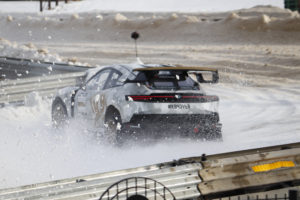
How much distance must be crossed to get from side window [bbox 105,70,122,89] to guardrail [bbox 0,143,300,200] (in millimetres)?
2556

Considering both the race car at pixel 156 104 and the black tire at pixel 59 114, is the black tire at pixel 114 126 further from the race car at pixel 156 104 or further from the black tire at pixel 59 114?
the black tire at pixel 59 114

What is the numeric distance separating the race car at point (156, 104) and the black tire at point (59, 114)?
5.12 feet

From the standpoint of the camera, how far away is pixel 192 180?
18.8 ft

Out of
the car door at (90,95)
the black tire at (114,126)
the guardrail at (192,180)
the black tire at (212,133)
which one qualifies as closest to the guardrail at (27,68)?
the car door at (90,95)

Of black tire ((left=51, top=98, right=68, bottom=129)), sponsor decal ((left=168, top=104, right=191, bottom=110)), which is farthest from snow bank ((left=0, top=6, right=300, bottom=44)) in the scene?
sponsor decal ((left=168, top=104, right=191, bottom=110))

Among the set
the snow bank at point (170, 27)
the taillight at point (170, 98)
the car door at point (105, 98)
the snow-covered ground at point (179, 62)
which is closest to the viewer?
the taillight at point (170, 98)

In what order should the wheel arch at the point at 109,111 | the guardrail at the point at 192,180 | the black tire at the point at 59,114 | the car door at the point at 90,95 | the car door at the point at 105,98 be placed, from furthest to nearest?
the black tire at the point at 59,114
the car door at the point at 90,95
the car door at the point at 105,98
the wheel arch at the point at 109,111
the guardrail at the point at 192,180

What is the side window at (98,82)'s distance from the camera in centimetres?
888

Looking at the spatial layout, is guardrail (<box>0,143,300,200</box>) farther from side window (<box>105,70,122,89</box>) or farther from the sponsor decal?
side window (<box>105,70,122,89</box>)

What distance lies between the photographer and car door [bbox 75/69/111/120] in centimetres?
882

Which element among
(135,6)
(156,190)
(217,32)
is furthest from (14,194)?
(135,6)

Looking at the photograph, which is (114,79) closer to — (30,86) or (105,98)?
(105,98)

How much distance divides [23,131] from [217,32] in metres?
26.9

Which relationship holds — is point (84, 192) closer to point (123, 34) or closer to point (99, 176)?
point (99, 176)
